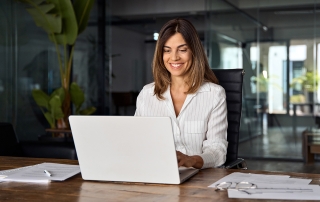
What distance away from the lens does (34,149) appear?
11.0 ft

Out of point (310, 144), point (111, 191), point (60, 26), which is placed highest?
point (60, 26)

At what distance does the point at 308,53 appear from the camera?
6.95 meters

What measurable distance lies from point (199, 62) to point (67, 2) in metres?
3.13

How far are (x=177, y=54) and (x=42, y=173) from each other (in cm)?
90

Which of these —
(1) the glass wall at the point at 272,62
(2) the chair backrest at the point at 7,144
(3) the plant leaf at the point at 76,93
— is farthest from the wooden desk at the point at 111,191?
(1) the glass wall at the point at 272,62

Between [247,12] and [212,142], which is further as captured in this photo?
[247,12]

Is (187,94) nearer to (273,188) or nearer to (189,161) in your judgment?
(189,161)

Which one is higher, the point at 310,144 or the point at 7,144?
the point at 7,144

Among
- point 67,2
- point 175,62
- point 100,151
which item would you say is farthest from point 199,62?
point 67,2

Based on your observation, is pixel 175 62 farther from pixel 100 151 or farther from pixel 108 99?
pixel 108 99

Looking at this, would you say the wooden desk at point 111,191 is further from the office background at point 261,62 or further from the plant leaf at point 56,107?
the office background at point 261,62

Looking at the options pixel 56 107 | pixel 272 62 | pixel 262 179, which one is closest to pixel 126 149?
pixel 262 179

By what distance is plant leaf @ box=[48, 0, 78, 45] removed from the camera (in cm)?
521

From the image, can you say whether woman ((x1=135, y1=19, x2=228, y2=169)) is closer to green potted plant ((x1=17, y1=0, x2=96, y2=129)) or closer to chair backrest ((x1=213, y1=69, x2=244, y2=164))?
chair backrest ((x1=213, y1=69, x2=244, y2=164))
